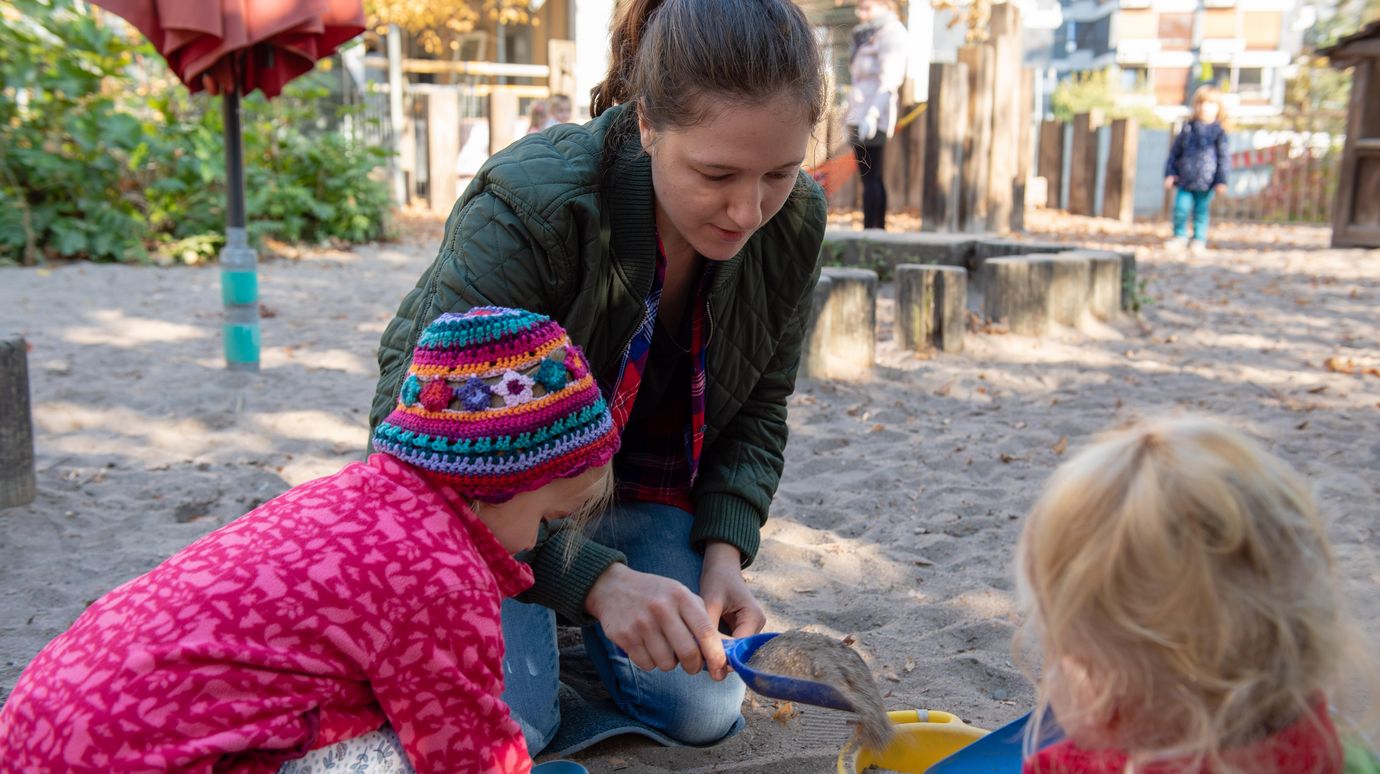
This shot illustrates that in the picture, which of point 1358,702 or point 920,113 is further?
point 920,113

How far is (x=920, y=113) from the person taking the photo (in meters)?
11.3

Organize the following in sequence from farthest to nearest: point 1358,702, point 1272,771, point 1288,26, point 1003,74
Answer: point 1288,26
point 1003,74
point 1358,702
point 1272,771

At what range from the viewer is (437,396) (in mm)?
1403

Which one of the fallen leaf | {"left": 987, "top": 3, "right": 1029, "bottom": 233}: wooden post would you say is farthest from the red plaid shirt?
{"left": 987, "top": 3, "right": 1029, "bottom": 233}: wooden post

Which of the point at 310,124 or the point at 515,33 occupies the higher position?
the point at 515,33

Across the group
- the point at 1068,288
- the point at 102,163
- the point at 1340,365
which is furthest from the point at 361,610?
the point at 102,163

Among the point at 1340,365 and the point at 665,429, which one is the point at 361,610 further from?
the point at 1340,365

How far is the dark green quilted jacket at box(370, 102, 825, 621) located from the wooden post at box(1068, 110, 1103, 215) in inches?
472

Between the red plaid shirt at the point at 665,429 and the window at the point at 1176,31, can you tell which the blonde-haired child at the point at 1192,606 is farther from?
the window at the point at 1176,31

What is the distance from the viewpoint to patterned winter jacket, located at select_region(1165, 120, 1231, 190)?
914 cm

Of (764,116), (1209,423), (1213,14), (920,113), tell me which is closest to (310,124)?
(920,113)

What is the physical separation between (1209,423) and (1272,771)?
320 mm

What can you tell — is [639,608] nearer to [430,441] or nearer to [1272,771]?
[430,441]

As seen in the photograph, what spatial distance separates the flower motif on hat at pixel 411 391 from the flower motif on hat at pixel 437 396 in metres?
0.03
